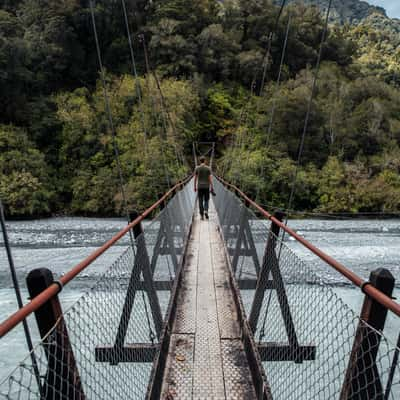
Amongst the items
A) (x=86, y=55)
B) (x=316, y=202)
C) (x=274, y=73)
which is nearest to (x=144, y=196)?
(x=316, y=202)

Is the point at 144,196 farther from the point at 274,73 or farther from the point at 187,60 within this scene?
the point at 274,73

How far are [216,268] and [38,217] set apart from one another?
54.2 ft

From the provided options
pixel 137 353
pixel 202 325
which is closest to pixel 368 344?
pixel 202 325

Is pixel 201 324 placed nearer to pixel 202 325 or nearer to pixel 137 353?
pixel 202 325

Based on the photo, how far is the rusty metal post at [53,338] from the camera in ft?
2.68

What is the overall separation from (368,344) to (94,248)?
11.2 m

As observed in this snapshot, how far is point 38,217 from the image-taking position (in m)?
17.1

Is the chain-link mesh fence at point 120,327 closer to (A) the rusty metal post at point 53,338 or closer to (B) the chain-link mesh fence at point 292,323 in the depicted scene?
(A) the rusty metal post at point 53,338

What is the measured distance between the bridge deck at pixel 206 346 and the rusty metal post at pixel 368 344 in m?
0.52

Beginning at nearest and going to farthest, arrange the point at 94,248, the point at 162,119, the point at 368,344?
the point at 368,344, the point at 94,248, the point at 162,119

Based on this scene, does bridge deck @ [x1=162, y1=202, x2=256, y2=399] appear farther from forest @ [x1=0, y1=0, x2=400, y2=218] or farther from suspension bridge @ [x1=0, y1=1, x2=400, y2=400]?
forest @ [x1=0, y1=0, x2=400, y2=218]

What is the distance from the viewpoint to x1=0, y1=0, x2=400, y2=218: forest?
56.6ft

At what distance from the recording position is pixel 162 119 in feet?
61.0

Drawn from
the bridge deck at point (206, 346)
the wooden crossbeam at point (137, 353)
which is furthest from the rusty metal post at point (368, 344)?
the wooden crossbeam at point (137, 353)
